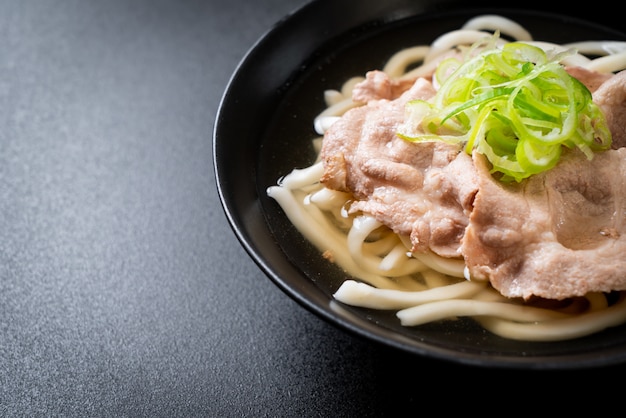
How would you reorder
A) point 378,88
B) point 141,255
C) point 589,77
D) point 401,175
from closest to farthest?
point 401,175 → point 589,77 → point 378,88 → point 141,255

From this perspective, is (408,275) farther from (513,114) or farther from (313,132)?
(313,132)

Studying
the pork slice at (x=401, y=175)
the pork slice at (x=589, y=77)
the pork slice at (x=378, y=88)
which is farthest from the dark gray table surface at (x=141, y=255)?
the pork slice at (x=589, y=77)

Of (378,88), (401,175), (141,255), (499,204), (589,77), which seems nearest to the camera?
(499,204)

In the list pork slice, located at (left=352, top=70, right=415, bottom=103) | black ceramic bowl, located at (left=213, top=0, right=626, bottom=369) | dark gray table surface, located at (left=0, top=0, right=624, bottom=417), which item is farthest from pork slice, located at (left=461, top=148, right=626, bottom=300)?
pork slice, located at (left=352, top=70, right=415, bottom=103)

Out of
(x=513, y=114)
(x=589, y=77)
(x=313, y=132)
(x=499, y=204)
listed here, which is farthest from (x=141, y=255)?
(x=589, y=77)

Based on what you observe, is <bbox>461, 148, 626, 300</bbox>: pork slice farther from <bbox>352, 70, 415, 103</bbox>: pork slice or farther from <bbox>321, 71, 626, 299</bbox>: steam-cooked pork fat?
<bbox>352, 70, 415, 103</bbox>: pork slice

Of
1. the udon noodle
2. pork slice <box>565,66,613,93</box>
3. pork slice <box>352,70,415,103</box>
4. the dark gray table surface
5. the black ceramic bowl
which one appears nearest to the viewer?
the black ceramic bowl
